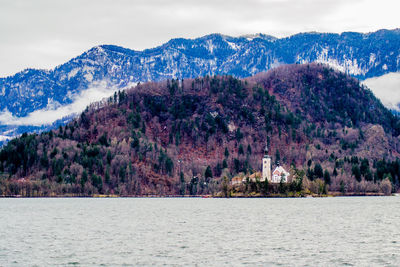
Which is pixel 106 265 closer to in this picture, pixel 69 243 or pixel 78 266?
pixel 78 266

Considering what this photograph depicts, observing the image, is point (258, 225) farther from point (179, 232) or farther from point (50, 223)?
point (50, 223)

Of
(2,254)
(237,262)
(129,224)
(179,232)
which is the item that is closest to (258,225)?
(179,232)

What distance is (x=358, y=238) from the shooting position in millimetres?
104688

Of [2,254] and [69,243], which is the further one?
[69,243]

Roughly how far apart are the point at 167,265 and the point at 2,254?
88.5 feet

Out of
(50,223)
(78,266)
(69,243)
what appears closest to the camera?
(78,266)

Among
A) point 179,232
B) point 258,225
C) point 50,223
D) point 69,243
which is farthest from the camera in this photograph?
point 50,223

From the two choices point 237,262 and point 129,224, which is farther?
point 129,224

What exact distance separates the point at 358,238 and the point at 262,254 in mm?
27168

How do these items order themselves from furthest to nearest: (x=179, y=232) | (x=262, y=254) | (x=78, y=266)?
(x=179, y=232), (x=262, y=254), (x=78, y=266)

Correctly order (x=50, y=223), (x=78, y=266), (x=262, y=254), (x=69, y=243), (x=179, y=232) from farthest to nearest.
Answer: (x=50, y=223) → (x=179, y=232) → (x=69, y=243) → (x=262, y=254) → (x=78, y=266)

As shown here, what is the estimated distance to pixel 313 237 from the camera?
350 ft

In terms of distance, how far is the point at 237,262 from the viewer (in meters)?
78.9

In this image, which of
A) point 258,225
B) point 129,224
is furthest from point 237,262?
point 129,224
